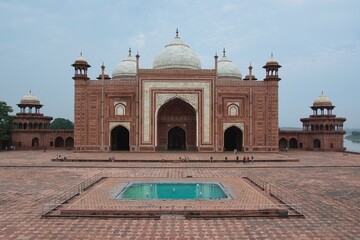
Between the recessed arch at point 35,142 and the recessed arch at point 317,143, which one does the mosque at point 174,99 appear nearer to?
the recessed arch at point 317,143

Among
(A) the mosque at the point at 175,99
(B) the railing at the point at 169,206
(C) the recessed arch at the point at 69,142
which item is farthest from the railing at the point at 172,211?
(C) the recessed arch at the point at 69,142

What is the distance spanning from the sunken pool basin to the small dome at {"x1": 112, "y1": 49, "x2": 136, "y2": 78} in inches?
689

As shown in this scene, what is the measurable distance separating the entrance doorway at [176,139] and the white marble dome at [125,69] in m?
6.03

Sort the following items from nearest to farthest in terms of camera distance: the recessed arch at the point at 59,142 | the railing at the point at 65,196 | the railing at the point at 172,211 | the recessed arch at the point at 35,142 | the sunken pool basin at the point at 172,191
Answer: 1. the railing at the point at 172,211
2. the railing at the point at 65,196
3. the sunken pool basin at the point at 172,191
4. the recessed arch at the point at 35,142
5. the recessed arch at the point at 59,142

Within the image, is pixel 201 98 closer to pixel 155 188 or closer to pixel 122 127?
pixel 122 127

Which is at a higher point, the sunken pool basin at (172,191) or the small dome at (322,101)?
the small dome at (322,101)

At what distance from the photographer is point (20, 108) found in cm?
2811

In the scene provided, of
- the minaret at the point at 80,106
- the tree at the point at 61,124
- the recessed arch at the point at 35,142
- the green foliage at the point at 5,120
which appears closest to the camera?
the minaret at the point at 80,106

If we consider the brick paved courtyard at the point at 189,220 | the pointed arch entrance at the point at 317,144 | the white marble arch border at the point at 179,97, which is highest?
the white marble arch border at the point at 179,97

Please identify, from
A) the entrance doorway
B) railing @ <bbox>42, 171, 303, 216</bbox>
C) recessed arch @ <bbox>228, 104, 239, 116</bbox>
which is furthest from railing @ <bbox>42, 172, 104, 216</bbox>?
the entrance doorway

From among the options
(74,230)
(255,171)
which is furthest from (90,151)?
(74,230)

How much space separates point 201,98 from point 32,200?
1534 centimetres

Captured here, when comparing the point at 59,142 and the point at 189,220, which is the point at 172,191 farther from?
the point at 59,142

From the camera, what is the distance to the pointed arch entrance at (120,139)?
79.5 feet
